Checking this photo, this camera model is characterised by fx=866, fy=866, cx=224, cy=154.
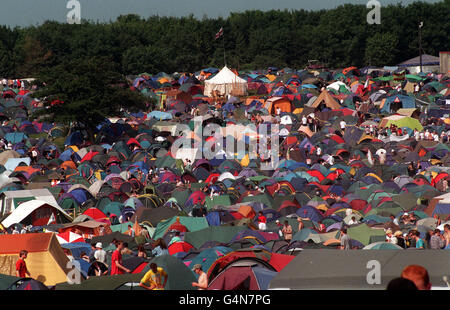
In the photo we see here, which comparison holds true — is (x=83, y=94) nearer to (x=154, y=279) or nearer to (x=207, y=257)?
(x=207, y=257)

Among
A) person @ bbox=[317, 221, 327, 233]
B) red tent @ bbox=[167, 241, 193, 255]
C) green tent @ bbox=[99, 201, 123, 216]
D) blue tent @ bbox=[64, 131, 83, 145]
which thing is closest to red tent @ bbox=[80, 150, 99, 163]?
blue tent @ bbox=[64, 131, 83, 145]

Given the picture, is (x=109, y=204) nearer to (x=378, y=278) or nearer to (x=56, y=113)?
(x=378, y=278)

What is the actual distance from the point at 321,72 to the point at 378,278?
49.4m

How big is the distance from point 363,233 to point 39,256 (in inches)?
218

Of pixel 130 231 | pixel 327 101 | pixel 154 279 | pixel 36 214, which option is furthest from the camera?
pixel 327 101

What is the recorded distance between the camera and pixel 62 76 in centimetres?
3644

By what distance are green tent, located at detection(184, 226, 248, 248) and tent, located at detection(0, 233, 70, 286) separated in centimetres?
271

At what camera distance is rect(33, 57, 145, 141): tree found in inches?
1384

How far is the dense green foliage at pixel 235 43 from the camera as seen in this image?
7538cm

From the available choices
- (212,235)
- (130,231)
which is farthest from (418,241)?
(130,231)

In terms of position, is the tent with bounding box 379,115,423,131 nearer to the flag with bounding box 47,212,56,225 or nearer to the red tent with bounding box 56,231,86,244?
the flag with bounding box 47,212,56,225

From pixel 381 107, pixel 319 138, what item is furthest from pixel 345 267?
pixel 381 107

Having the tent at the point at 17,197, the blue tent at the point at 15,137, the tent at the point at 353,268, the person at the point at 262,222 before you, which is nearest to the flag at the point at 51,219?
the tent at the point at 17,197

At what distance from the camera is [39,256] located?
42.1 feet
